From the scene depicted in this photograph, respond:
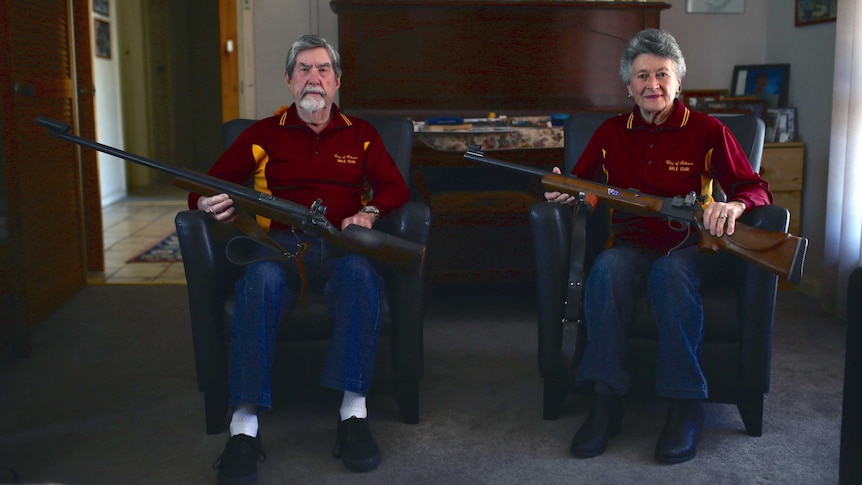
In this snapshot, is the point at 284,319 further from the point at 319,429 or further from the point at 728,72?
Answer: the point at 728,72

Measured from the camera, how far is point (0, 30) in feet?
9.29

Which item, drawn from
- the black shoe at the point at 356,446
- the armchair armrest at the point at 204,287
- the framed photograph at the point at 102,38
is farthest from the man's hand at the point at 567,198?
the framed photograph at the point at 102,38

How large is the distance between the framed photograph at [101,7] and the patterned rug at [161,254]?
227 centimetres

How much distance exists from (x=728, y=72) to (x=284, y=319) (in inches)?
113

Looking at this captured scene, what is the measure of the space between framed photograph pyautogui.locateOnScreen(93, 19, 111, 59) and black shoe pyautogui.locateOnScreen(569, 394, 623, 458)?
17.1 ft

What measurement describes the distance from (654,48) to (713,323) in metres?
0.72

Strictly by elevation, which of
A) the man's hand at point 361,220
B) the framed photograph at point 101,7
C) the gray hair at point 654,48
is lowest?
the man's hand at point 361,220

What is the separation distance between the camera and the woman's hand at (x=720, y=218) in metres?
2.07

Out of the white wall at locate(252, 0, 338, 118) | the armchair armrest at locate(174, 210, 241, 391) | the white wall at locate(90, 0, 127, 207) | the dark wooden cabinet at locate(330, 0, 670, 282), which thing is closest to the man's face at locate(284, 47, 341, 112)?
the armchair armrest at locate(174, 210, 241, 391)

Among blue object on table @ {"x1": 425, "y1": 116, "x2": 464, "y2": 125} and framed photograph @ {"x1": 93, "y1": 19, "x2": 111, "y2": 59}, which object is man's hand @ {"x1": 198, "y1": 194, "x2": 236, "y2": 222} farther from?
framed photograph @ {"x1": 93, "y1": 19, "x2": 111, "y2": 59}

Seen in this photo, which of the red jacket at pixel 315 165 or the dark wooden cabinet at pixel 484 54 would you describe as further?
the dark wooden cabinet at pixel 484 54

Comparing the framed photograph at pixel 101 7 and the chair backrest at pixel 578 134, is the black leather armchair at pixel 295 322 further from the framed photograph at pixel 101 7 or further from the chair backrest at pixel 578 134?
the framed photograph at pixel 101 7

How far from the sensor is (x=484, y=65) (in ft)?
12.2

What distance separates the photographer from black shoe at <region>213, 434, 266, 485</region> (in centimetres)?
197
